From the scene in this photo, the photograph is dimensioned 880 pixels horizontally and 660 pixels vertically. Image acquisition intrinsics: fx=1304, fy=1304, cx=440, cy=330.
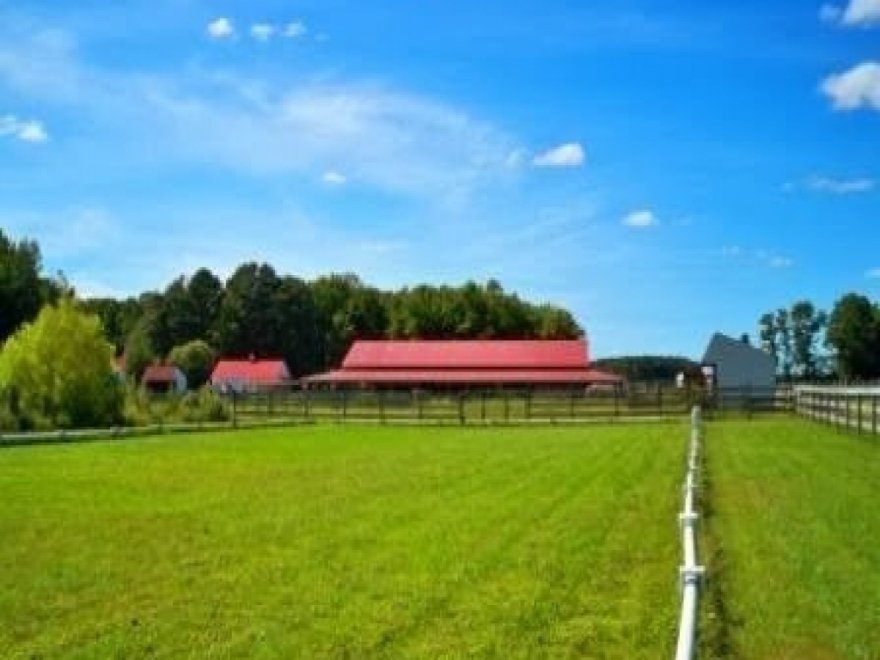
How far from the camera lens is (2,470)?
26547mm

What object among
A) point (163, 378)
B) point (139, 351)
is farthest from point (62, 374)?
point (139, 351)

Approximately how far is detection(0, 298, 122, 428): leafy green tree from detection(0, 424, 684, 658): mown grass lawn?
1072 inches

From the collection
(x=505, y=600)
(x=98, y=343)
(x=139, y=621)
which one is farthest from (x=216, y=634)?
(x=98, y=343)

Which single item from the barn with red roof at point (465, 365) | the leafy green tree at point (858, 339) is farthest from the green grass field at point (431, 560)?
the leafy green tree at point (858, 339)

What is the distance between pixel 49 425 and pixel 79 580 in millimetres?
40612

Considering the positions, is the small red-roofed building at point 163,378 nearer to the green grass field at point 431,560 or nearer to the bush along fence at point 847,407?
the bush along fence at point 847,407

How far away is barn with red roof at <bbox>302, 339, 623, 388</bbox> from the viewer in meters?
98.7

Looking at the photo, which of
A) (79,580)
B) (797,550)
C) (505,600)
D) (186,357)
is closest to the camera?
(505,600)

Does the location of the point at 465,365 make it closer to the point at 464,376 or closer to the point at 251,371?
the point at 464,376

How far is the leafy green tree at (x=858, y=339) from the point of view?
513 feet

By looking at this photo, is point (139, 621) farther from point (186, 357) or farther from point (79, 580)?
point (186, 357)

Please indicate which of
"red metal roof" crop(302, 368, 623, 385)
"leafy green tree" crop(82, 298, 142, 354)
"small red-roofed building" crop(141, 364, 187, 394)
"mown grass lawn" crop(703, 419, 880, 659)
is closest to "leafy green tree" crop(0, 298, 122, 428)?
"mown grass lawn" crop(703, 419, 880, 659)

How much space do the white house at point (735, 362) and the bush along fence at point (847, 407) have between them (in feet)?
108

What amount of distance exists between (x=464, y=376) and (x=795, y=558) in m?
87.0
